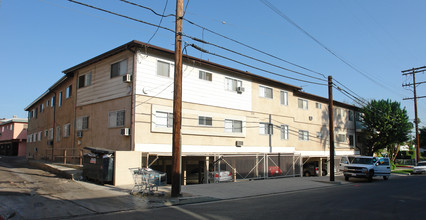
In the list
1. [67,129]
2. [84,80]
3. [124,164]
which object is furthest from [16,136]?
[124,164]

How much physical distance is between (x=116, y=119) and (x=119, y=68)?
303 centimetres

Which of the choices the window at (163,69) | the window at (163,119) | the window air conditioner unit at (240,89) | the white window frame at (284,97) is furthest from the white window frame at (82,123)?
the white window frame at (284,97)

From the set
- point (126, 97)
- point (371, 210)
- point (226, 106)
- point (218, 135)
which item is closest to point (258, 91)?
point (226, 106)

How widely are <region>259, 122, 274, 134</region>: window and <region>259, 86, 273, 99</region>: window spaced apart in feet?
7.48

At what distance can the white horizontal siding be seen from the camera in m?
17.8

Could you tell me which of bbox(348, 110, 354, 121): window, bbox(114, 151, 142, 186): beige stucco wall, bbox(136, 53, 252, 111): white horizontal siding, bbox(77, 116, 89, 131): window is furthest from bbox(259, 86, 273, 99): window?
bbox(348, 110, 354, 121): window

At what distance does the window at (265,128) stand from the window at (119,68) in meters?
11.4

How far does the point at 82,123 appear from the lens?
69.8 ft

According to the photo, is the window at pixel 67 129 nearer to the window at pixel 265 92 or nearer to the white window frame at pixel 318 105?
the window at pixel 265 92

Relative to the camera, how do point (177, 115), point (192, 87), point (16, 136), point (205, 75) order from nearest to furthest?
point (177, 115), point (192, 87), point (205, 75), point (16, 136)

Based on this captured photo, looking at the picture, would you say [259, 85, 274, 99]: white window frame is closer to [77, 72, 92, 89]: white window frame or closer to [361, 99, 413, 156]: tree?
[77, 72, 92, 89]: white window frame

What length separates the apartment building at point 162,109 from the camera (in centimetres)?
1770

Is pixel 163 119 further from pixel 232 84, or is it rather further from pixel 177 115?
pixel 232 84

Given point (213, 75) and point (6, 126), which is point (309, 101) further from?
point (6, 126)
